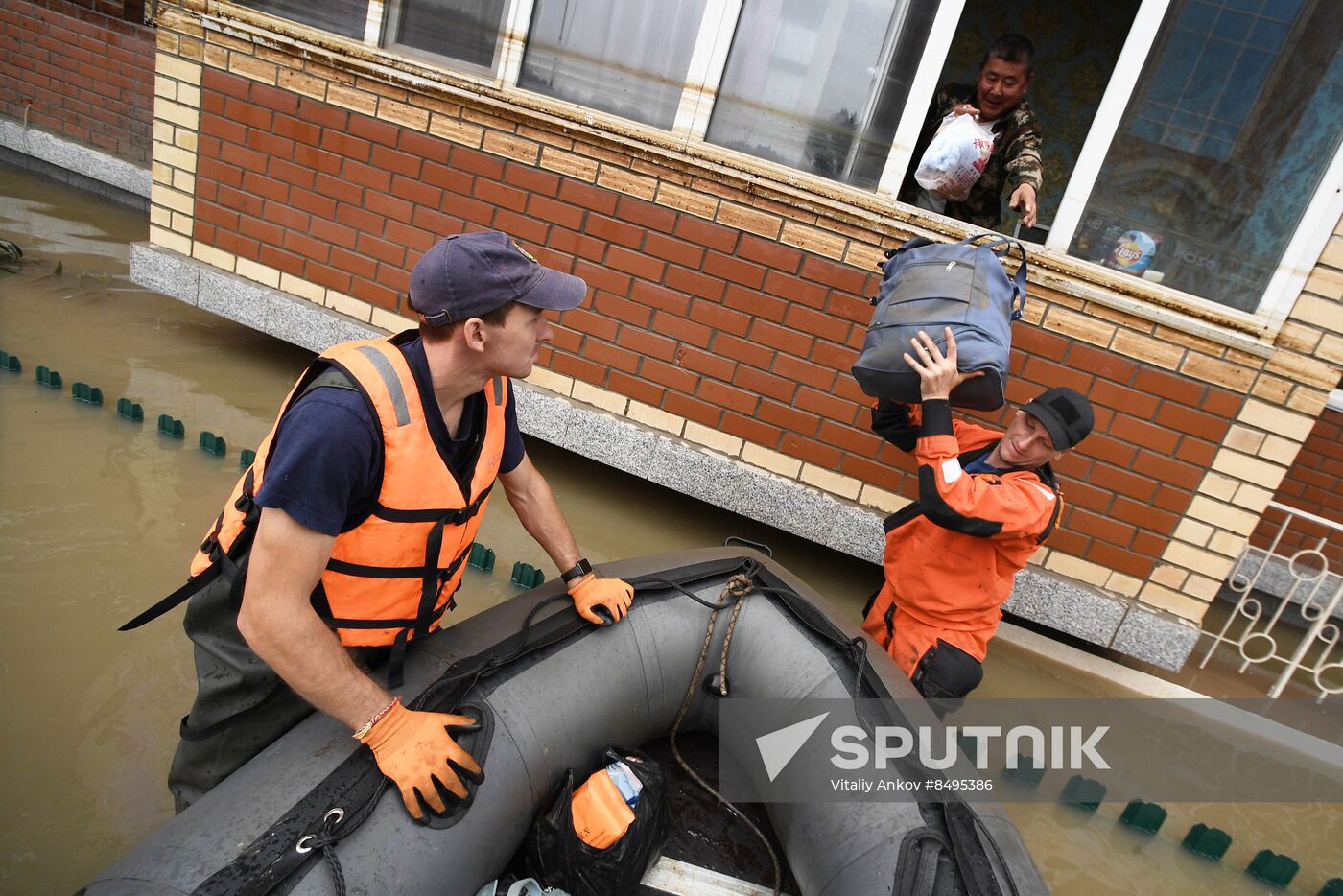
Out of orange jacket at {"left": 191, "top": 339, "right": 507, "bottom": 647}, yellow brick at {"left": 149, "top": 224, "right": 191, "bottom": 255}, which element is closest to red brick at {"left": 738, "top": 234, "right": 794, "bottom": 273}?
orange jacket at {"left": 191, "top": 339, "right": 507, "bottom": 647}

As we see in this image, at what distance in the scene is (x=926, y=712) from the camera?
2.25 meters

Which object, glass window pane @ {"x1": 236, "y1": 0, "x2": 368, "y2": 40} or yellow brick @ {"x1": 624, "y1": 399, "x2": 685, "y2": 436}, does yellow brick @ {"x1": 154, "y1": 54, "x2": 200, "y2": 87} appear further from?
yellow brick @ {"x1": 624, "y1": 399, "x2": 685, "y2": 436}

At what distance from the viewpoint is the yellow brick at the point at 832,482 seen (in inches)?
168

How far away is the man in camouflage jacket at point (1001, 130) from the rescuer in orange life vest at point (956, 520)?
1.26 m

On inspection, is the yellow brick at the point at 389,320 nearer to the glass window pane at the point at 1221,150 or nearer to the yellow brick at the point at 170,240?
the yellow brick at the point at 170,240

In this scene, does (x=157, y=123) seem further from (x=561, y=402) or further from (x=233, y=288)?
(x=561, y=402)

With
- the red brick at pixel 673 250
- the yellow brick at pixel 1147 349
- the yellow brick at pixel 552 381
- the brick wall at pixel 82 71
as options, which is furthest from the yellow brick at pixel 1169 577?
the brick wall at pixel 82 71

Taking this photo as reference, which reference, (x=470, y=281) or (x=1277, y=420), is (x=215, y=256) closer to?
(x=470, y=281)

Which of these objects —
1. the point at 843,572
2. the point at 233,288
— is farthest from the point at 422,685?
the point at 233,288

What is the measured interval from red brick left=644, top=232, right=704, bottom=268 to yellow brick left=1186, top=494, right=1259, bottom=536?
2.88 meters

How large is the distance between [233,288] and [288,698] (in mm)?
4060

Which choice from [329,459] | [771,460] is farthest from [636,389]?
[329,459]

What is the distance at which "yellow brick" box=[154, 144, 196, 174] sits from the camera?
16.4 feet

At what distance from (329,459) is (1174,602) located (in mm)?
4284
